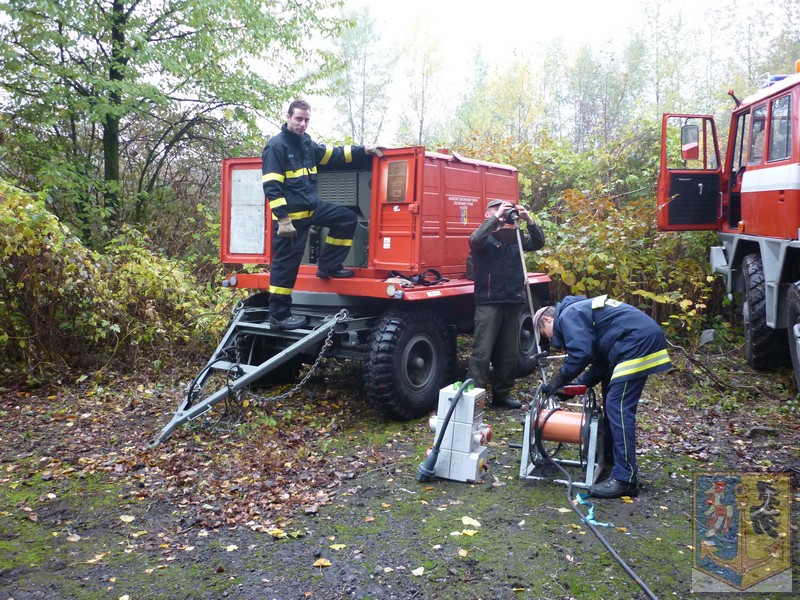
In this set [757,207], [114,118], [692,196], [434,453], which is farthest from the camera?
[114,118]

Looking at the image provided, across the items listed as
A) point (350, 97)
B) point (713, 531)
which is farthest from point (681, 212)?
point (350, 97)

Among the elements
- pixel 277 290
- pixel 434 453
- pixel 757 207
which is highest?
pixel 757 207

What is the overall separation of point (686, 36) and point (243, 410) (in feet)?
115

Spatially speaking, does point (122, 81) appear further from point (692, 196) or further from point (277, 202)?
point (692, 196)

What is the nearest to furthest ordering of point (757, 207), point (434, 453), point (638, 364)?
point (638, 364), point (434, 453), point (757, 207)

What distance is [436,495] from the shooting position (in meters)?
4.56

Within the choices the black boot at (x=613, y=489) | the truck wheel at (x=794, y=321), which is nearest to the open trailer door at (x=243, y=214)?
the black boot at (x=613, y=489)

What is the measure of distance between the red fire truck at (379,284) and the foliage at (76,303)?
4.99ft

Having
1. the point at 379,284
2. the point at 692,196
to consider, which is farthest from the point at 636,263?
the point at 379,284

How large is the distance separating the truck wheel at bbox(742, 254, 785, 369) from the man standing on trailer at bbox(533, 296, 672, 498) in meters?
3.39

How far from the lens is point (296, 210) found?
19.9ft

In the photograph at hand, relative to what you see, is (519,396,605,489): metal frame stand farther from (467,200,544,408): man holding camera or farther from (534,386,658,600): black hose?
(467,200,544,408): man holding camera

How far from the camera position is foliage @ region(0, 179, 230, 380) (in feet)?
22.0

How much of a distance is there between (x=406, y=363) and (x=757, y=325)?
3.96m
